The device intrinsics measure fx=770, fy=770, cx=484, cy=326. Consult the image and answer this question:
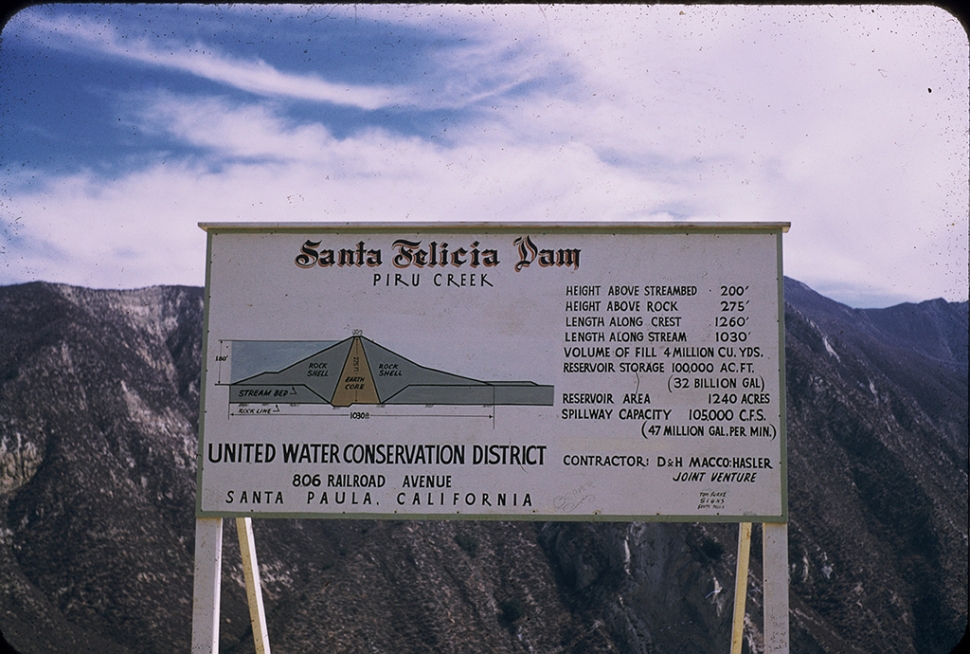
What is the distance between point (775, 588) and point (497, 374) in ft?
8.92

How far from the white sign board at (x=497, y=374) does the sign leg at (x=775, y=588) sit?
6.9 inches

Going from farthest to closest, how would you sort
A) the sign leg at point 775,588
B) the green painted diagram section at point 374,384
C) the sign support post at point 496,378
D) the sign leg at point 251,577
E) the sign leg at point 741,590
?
the sign leg at point 741,590 → the sign leg at point 251,577 → the green painted diagram section at point 374,384 → the sign support post at point 496,378 → the sign leg at point 775,588

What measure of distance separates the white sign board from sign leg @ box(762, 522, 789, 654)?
0.17 meters

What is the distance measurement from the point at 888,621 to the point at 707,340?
83.1 feet

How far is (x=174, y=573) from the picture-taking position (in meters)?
24.1

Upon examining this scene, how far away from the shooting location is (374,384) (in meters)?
6.19

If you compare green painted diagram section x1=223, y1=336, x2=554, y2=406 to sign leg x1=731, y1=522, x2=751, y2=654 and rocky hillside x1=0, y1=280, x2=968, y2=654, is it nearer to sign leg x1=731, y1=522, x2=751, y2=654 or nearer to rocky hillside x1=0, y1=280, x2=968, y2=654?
sign leg x1=731, y1=522, x2=751, y2=654

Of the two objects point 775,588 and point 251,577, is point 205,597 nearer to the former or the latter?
point 251,577

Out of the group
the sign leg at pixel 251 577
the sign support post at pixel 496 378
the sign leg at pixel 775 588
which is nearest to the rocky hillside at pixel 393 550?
the sign leg at pixel 251 577

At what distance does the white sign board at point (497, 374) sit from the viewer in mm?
6055

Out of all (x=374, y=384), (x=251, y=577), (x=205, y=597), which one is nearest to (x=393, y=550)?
(x=251, y=577)

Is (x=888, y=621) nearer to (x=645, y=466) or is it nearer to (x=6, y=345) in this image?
(x=645, y=466)

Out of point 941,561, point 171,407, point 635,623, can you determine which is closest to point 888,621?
point 941,561

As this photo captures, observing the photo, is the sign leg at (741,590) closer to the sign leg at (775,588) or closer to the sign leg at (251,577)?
the sign leg at (775,588)
